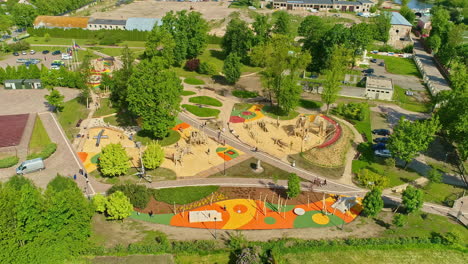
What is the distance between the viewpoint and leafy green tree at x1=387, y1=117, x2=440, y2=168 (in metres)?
63.6

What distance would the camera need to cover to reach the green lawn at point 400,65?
402 ft

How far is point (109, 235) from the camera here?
5006 centimetres

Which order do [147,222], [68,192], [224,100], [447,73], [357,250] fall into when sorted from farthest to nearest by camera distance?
[447,73]
[224,100]
[147,222]
[357,250]
[68,192]

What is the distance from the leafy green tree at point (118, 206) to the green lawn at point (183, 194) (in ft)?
20.9

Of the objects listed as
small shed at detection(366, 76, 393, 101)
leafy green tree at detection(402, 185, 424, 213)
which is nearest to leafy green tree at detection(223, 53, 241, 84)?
small shed at detection(366, 76, 393, 101)

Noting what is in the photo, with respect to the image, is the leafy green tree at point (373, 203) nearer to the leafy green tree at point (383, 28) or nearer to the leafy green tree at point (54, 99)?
the leafy green tree at point (54, 99)

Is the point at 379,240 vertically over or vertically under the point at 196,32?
under

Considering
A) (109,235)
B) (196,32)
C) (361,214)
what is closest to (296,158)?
(361,214)

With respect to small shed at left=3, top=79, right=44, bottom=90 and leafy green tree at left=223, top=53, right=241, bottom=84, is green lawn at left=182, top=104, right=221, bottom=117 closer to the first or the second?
leafy green tree at left=223, top=53, right=241, bottom=84

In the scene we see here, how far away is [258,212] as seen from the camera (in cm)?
5572

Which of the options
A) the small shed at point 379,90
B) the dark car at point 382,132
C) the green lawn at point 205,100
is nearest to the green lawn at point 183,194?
the green lawn at point 205,100

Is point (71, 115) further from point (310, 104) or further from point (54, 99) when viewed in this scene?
point (310, 104)

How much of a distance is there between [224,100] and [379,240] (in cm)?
5854

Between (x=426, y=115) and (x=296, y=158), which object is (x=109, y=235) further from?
(x=426, y=115)
